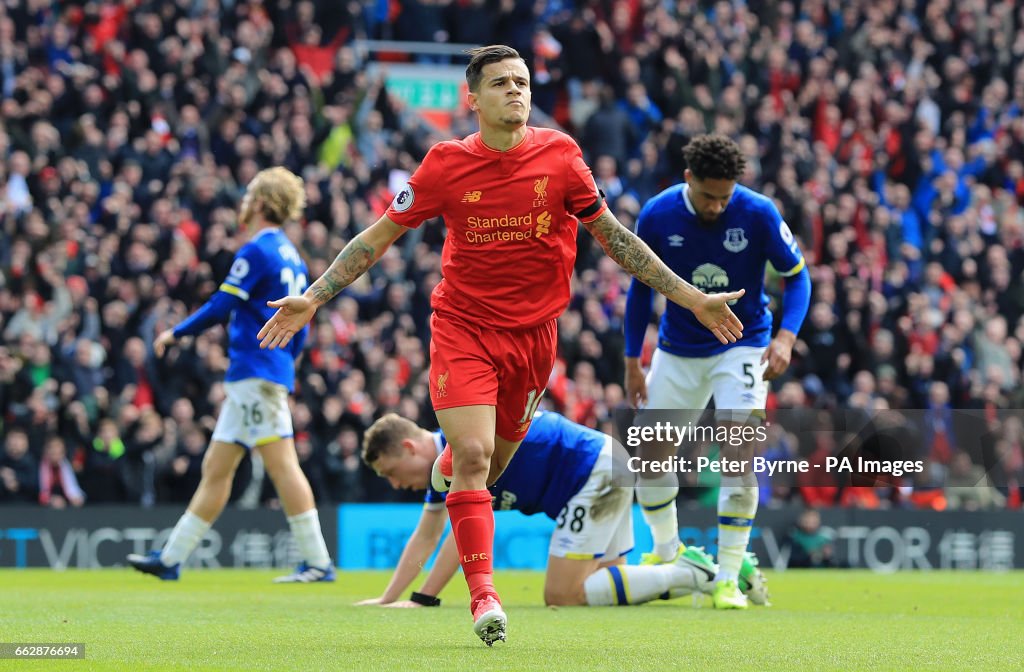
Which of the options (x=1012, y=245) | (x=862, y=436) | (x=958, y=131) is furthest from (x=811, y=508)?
(x=958, y=131)

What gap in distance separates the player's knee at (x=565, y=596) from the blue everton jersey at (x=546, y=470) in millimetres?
449

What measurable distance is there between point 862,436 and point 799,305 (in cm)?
845

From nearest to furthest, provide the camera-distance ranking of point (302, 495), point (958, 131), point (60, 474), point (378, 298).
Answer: point (302, 495) → point (60, 474) → point (378, 298) → point (958, 131)

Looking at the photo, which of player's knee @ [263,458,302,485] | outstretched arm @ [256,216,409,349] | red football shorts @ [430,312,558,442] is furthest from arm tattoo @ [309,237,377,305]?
player's knee @ [263,458,302,485]

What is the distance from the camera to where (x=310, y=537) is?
38.4 feet

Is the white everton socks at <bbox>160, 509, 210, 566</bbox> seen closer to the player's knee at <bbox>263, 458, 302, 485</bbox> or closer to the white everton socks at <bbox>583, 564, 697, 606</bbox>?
the player's knee at <bbox>263, 458, 302, 485</bbox>

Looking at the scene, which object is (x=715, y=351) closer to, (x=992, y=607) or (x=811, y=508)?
(x=992, y=607)

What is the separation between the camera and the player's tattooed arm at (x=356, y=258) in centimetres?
710

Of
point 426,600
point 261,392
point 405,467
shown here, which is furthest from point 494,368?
point 261,392

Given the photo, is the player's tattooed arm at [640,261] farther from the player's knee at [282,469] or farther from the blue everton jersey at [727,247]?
the player's knee at [282,469]

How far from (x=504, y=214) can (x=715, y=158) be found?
2542 millimetres

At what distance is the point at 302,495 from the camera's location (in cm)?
1152

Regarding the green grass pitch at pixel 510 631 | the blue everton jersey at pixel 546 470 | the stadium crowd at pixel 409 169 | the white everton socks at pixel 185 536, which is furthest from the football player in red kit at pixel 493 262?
the stadium crowd at pixel 409 169

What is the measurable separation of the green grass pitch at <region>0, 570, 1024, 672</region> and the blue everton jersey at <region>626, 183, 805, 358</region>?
5.87 ft
